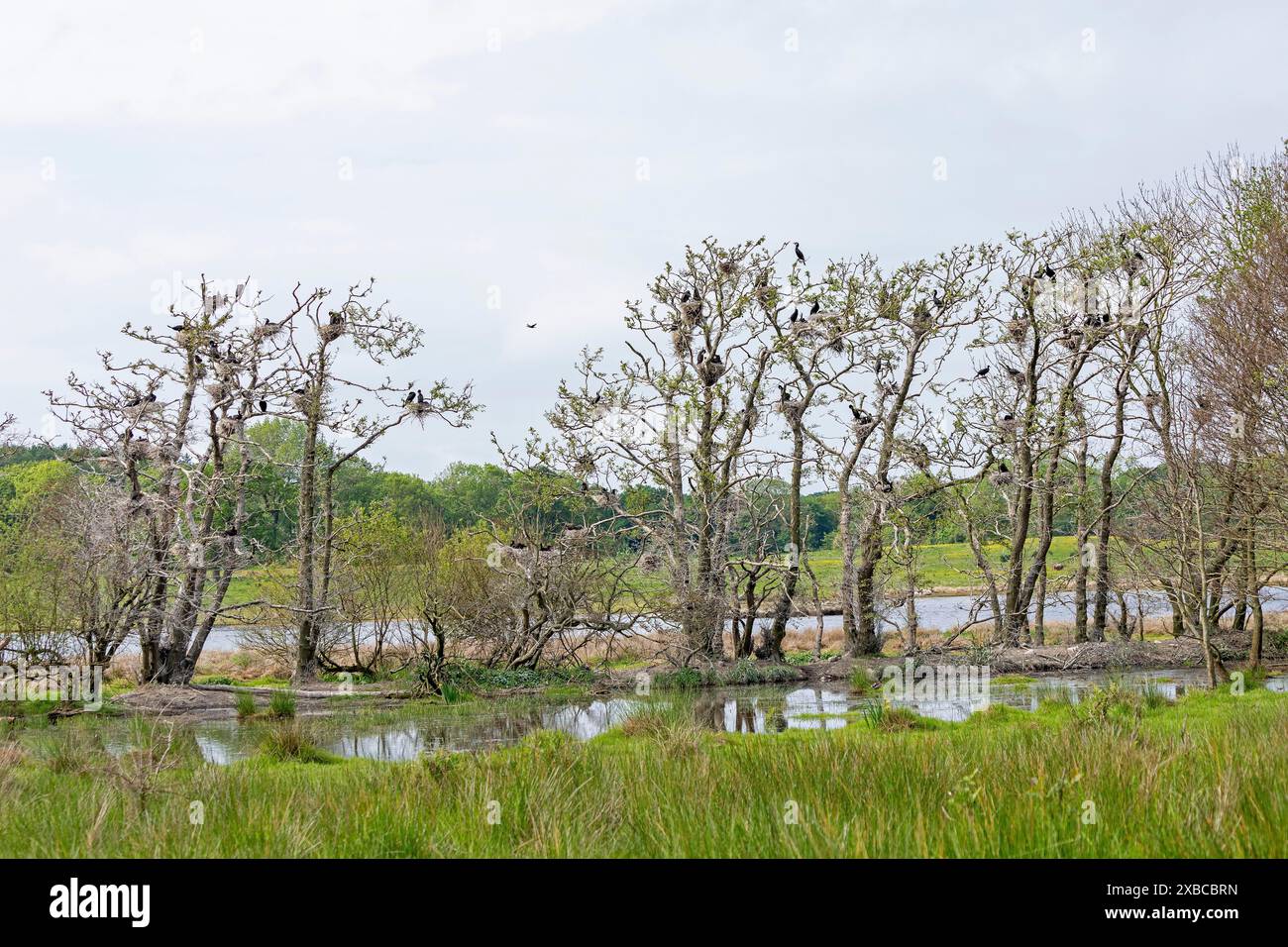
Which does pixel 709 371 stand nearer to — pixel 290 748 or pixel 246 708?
pixel 246 708

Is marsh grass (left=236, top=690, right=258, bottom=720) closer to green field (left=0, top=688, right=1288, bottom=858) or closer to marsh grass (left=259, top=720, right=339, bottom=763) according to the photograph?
marsh grass (left=259, top=720, right=339, bottom=763)

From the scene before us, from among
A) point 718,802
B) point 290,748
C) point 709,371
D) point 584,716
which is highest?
point 709,371

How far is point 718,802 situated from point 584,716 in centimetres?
995

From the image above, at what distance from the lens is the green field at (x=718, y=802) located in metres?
4.58

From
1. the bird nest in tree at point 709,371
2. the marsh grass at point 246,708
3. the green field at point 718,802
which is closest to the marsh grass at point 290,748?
the green field at point 718,802

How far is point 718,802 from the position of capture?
5.85 metres

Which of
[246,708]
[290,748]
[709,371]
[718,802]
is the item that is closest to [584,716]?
[246,708]

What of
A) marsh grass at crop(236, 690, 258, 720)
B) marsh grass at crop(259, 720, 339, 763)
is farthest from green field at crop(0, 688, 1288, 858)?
marsh grass at crop(236, 690, 258, 720)

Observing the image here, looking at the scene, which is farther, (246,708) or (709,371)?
(709,371)

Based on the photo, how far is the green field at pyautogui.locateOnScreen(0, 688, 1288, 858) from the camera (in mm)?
4582

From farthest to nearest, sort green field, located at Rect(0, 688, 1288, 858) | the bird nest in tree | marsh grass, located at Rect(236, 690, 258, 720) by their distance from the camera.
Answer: the bird nest in tree
marsh grass, located at Rect(236, 690, 258, 720)
green field, located at Rect(0, 688, 1288, 858)

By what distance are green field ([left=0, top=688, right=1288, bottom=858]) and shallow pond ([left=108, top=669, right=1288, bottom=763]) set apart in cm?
432

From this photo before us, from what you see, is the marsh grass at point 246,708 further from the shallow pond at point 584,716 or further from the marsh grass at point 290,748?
the marsh grass at point 290,748
